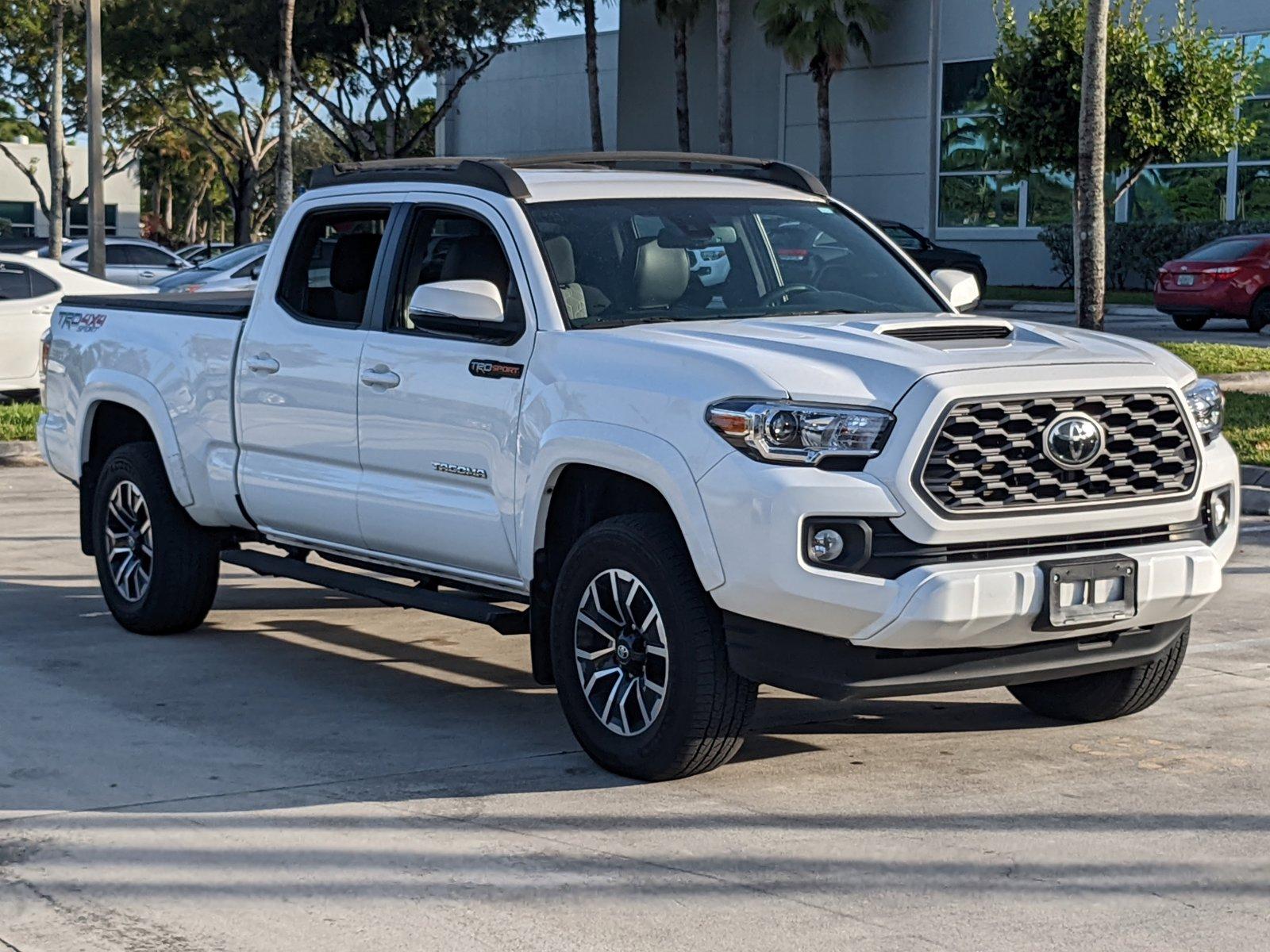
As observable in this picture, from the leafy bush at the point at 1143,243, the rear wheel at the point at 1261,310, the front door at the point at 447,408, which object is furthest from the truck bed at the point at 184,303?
the leafy bush at the point at 1143,243

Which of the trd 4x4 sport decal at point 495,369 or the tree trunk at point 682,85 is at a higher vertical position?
the tree trunk at point 682,85

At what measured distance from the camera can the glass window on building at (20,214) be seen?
3120 inches

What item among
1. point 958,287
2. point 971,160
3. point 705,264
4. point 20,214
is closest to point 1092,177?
point 958,287

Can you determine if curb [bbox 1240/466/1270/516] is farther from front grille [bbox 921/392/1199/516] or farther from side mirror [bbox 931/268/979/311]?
front grille [bbox 921/392/1199/516]

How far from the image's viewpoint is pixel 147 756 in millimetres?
6383

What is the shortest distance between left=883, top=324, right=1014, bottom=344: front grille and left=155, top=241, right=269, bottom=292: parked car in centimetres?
1966

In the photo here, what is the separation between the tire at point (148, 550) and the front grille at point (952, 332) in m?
3.60

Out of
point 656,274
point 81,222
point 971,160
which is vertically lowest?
point 656,274

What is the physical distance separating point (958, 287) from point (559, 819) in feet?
9.42

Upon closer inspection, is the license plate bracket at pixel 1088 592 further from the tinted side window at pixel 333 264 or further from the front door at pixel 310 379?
the tinted side window at pixel 333 264

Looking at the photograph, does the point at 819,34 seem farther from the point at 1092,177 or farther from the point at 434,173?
the point at 434,173

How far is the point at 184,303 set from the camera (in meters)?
8.49

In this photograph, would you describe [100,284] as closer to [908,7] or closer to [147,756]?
[147,756]

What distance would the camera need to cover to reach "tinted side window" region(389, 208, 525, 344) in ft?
21.7
